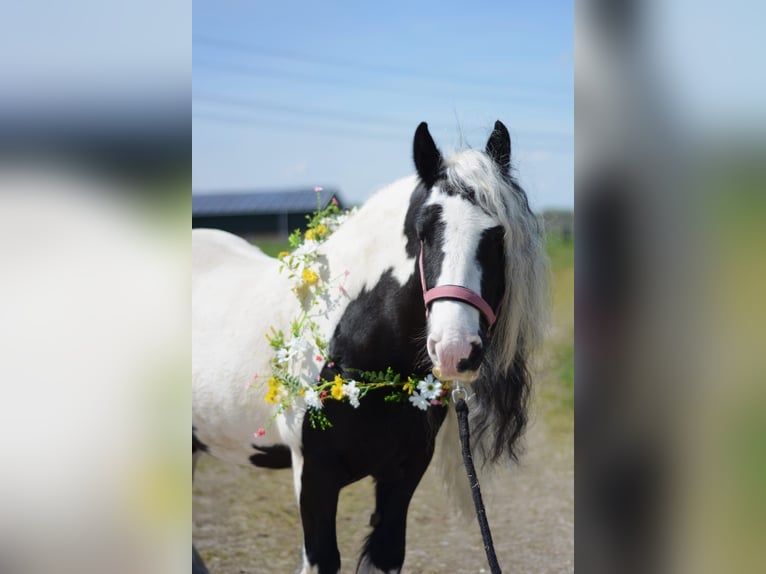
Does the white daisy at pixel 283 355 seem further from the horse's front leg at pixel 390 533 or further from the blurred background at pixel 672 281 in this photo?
the blurred background at pixel 672 281

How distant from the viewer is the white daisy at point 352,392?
7.29 feet

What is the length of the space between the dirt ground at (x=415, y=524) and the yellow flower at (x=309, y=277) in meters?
1.25

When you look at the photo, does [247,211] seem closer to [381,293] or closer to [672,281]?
[381,293]

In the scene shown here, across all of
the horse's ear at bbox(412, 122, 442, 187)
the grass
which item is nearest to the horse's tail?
the horse's ear at bbox(412, 122, 442, 187)

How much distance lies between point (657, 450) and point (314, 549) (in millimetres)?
1992

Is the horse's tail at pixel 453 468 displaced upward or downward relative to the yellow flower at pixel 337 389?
downward

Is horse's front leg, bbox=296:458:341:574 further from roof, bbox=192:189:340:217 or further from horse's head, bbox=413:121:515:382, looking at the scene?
roof, bbox=192:189:340:217

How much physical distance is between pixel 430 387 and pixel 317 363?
1.43ft

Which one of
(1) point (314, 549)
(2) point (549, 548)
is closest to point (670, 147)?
(1) point (314, 549)

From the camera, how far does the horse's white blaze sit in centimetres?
179

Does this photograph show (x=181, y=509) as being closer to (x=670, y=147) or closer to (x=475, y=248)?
(x=670, y=147)

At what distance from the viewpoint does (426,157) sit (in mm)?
2127

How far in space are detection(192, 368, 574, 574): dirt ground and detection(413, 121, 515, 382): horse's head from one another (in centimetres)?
131

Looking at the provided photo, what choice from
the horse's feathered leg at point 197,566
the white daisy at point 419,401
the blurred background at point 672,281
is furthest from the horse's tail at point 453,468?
the blurred background at point 672,281
